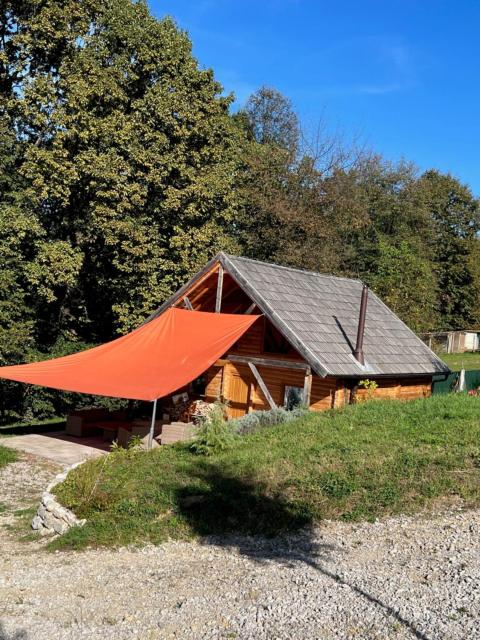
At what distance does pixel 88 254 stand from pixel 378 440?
16267 millimetres

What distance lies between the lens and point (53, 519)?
8.53 m

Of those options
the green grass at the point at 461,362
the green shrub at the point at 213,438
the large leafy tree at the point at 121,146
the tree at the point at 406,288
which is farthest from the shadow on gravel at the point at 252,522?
the green grass at the point at 461,362

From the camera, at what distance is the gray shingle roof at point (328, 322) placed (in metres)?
13.4

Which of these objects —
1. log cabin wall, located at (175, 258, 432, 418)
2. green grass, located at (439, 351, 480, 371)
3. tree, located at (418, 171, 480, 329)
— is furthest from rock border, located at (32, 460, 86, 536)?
tree, located at (418, 171, 480, 329)


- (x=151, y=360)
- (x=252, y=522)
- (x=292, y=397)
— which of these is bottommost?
(x=252, y=522)

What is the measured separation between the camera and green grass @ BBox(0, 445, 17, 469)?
12.8 metres

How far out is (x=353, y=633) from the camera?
16.6ft

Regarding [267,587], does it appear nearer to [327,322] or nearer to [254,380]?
[327,322]

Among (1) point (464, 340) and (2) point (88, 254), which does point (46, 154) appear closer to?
(2) point (88, 254)

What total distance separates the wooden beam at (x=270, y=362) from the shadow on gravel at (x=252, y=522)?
15.3 ft

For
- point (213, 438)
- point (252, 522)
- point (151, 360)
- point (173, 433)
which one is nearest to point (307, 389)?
point (173, 433)

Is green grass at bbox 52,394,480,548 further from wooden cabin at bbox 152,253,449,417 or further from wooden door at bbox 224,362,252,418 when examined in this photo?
wooden door at bbox 224,362,252,418

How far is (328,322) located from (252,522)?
302 inches

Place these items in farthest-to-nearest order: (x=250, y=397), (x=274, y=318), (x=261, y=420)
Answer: (x=250, y=397) → (x=274, y=318) → (x=261, y=420)
